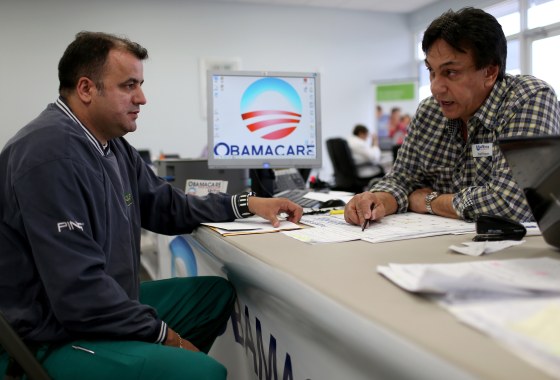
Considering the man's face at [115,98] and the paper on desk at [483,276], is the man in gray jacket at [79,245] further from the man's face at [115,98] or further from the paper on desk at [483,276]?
the paper on desk at [483,276]

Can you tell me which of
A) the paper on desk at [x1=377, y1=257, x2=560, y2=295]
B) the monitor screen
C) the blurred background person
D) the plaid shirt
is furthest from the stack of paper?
the blurred background person

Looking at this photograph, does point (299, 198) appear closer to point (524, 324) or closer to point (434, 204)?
point (434, 204)

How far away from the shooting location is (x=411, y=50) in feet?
24.5

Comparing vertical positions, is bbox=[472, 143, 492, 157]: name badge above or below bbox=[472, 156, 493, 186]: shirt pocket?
above

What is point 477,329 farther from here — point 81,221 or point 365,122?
point 365,122

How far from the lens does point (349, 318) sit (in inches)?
21.5

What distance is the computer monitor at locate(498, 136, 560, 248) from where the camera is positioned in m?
0.63

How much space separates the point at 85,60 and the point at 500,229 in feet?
3.35

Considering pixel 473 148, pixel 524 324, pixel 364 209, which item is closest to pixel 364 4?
pixel 473 148

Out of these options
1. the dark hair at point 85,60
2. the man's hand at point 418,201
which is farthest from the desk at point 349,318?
the dark hair at point 85,60

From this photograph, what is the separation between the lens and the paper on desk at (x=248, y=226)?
1.13 m

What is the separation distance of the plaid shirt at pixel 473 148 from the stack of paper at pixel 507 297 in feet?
1.39

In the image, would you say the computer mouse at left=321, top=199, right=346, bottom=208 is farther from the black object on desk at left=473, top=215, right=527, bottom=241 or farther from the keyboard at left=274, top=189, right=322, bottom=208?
the black object on desk at left=473, top=215, right=527, bottom=241

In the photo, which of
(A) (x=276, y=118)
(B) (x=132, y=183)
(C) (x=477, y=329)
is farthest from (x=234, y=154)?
(C) (x=477, y=329)
